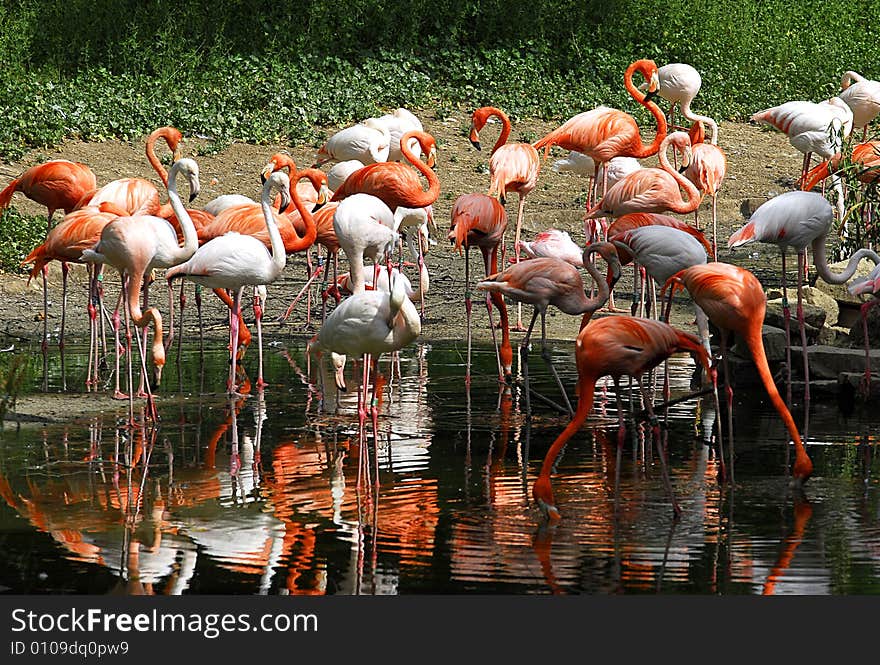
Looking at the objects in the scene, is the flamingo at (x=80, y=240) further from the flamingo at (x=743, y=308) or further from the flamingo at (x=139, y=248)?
the flamingo at (x=743, y=308)

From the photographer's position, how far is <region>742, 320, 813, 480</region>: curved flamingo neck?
218 inches

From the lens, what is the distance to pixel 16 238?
10.7 metres

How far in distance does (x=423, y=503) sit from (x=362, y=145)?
5.06 meters

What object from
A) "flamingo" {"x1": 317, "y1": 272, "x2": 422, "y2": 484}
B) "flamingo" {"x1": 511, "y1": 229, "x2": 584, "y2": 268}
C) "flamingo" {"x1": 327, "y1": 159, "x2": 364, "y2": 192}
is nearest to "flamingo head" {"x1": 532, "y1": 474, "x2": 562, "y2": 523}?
"flamingo" {"x1": 317, "y1": 272, "x2": 422, "y2": 484}

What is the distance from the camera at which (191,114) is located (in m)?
14.4

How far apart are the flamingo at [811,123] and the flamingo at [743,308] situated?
4.49 meters

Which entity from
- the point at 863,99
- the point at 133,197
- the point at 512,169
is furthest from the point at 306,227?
the point at 863,99

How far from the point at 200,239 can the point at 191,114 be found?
A: 658 cm

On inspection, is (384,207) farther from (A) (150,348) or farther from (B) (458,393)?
(A) (150,348)

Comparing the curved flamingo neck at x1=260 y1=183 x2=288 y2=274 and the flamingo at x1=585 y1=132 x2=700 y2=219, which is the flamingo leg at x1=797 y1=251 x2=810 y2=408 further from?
the curved flamingo neck at x1=260 y1=183 x2=288 y2=274

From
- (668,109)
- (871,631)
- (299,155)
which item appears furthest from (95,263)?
(668,109)

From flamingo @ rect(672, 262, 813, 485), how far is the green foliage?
6.22m

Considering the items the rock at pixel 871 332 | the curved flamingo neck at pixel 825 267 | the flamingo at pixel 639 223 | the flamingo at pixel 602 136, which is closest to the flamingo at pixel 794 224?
the curved flamingo neck at pixel 825 267

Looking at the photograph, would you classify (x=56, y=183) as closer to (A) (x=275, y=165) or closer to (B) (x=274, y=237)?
(A) (x=275, y=165)
